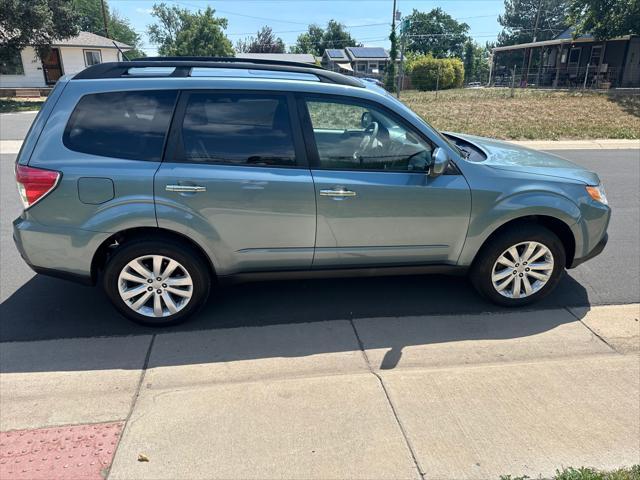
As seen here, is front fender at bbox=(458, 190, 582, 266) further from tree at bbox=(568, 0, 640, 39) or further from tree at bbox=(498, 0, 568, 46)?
tree at bbox=(498, 0, 568, 46)

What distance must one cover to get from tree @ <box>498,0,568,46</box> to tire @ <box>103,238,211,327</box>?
96024 millimetres

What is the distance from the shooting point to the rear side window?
3.43m

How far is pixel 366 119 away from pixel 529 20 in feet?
343

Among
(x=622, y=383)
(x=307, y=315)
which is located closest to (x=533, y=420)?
(x=622, y=383)

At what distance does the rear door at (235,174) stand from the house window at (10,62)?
92.2 feet

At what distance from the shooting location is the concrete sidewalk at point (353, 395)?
2455 millimetres

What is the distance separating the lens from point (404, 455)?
248 centimetres

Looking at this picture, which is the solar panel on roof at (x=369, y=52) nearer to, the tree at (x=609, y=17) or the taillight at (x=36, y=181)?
the tree at (x=609, y=17)

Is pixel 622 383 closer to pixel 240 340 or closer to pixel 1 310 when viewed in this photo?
pixel 240 340

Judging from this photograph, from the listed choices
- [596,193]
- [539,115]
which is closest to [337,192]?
[596,193]

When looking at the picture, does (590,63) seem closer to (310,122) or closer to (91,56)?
(91,56)

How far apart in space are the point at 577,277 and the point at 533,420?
2.52 m

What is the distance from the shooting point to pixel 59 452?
2.50 metres

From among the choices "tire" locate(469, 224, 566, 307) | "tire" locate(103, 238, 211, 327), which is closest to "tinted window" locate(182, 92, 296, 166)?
"tire" locate(103, 238, 211, 327)
